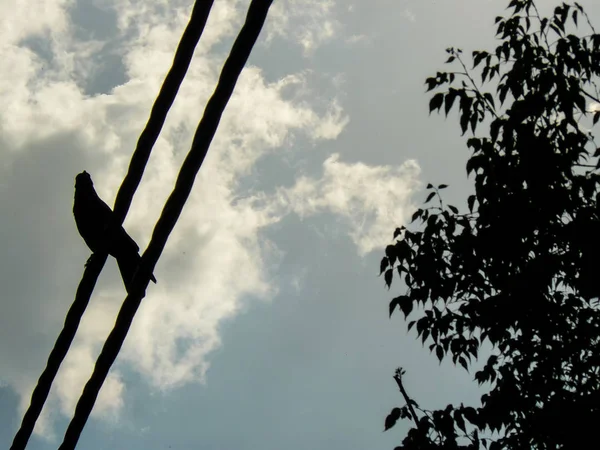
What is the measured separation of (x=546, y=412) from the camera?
4.57 metres

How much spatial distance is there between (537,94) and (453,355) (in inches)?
86.7

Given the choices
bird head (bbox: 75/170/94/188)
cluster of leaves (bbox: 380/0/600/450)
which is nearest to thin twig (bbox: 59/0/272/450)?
cluster of leaves (bbox: 380/0/600/450)

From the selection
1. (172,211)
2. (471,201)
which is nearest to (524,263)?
(471,201)

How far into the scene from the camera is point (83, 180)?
27.7 ft

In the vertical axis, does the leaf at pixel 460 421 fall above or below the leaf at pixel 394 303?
below

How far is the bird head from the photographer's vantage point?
8419 millimetres

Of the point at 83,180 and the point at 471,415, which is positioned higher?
the point at 83,180

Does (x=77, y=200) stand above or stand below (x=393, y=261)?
above

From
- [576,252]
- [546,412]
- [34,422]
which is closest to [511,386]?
[546,412]

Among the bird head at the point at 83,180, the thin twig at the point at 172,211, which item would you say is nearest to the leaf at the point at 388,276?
the thin twig at the point at 172,211

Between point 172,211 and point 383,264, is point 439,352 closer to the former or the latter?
point 383,264

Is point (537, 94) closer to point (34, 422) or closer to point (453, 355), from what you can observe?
point (453, 355)

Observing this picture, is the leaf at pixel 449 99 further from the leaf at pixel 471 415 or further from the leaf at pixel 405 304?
the leaf at pixel 471 415

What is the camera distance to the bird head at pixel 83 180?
842 cm
